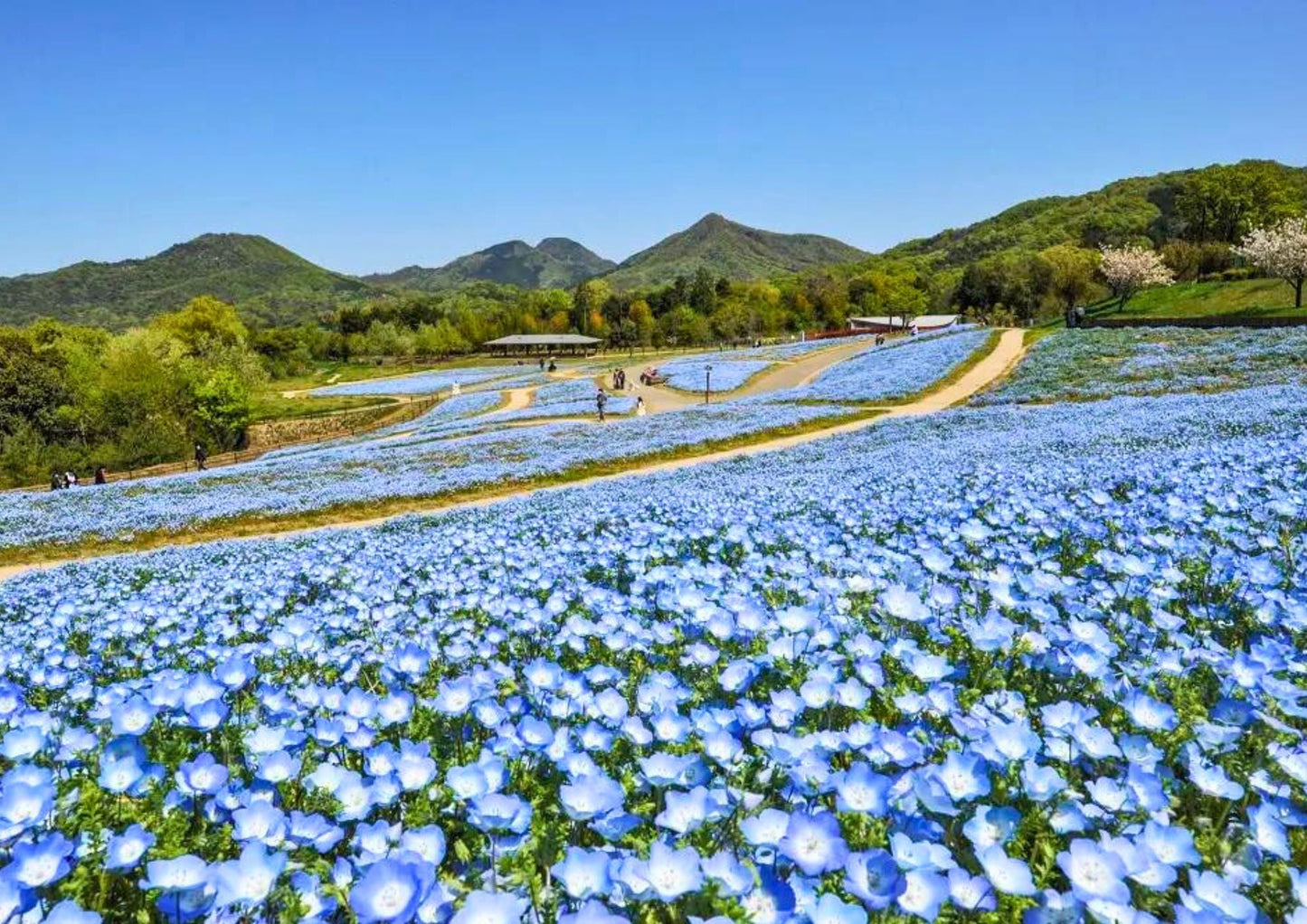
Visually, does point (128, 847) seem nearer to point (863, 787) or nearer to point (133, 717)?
point (133, 717)

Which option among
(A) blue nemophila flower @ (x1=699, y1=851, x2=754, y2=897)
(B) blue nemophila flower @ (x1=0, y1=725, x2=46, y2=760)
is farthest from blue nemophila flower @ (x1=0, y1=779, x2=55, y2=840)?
(A) blue nemophila flower @ (x1=699, y1=851, x2=754, y2=897)

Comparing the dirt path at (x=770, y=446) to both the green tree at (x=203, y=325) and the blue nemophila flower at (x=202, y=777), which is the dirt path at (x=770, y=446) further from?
the green tree at (x=203, y=325)

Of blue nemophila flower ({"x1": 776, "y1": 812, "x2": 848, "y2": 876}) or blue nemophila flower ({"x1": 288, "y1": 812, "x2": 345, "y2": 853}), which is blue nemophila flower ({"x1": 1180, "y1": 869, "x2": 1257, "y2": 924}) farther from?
blue nemophila flower ({"x1": 288, "y1": 812, "x2": 345, "y2": 853})

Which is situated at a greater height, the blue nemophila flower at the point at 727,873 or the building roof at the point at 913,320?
the building roof at the point at 913,320

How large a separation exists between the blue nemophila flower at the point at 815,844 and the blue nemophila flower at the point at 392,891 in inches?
34.7

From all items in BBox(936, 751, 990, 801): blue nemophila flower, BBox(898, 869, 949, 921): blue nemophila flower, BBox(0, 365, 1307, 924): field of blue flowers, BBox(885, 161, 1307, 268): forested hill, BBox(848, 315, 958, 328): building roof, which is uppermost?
BBox(885, 161, 1307, 268): forested hill

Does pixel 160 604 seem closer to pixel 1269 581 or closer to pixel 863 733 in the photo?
pixel 863 733

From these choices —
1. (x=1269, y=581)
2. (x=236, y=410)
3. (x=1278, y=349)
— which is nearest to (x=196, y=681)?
(x=1269, y=581)

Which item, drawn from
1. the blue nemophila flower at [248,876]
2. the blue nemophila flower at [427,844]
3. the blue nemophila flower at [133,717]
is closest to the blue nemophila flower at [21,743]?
the blue nemophila flower at [133,717]

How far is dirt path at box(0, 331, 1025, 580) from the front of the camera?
19.5m

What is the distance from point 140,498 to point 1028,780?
2959 cm

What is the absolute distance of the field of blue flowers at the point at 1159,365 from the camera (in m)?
30.5

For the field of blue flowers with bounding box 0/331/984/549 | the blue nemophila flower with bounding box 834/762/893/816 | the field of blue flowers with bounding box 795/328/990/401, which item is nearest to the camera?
the blue nemophila flower with bounding box 834/762/893/816

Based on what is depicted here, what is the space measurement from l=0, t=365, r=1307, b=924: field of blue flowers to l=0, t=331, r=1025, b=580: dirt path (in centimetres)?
1370
